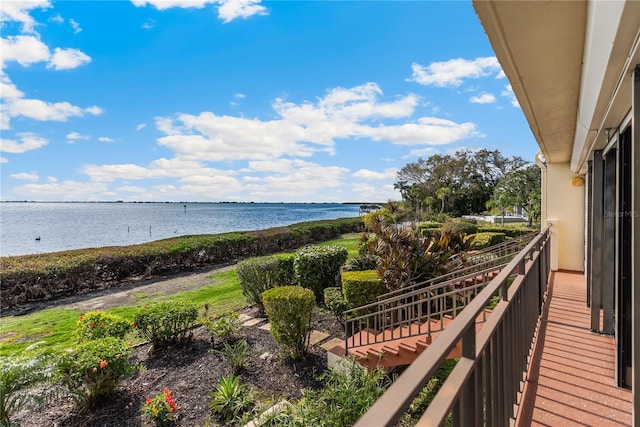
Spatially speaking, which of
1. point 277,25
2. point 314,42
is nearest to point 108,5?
point 277,25

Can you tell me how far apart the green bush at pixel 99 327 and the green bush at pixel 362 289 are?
3.69 metres

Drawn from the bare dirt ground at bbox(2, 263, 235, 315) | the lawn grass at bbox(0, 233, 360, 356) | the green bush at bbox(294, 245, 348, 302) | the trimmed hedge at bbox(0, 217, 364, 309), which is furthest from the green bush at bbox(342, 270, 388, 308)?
the trimmed hedge at bbox(0, 217, 364, 309)

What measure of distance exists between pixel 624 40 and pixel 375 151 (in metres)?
25.0

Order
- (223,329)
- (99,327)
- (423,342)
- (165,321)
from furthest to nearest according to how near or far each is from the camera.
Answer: (223,329) → (165,321) → (99,327) → (423,342)

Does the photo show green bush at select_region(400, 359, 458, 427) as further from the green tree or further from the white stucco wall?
the green tree

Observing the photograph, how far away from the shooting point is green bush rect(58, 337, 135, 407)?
3727 mm

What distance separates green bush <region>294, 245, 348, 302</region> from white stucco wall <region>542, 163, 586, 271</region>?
504 cm

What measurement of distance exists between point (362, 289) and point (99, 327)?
4.22 meters

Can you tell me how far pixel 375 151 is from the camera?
2567cm

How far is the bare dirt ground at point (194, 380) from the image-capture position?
12.4 ft

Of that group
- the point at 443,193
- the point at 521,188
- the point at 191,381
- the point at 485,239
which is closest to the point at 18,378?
the point at 191,381

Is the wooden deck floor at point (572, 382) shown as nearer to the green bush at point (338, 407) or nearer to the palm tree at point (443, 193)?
the green bush at point (338, 407)

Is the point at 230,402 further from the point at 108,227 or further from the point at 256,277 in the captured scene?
the point at 108,227

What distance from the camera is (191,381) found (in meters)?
4.46
